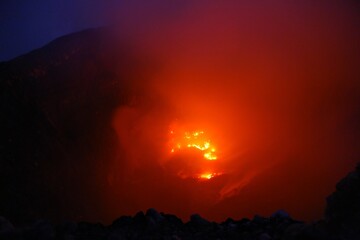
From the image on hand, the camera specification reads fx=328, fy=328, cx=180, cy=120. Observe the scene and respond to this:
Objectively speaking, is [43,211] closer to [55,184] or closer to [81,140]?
[55,184]

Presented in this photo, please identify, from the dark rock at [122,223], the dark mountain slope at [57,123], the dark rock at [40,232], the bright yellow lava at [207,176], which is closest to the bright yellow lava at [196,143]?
the bright yellow lava at [207,176]

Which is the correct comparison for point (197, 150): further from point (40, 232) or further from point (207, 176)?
point (40, 232)

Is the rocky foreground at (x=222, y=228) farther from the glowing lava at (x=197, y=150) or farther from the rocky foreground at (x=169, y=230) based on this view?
the glowing lava at (x=197, y=150)

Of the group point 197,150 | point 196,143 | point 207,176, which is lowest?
point 207,176

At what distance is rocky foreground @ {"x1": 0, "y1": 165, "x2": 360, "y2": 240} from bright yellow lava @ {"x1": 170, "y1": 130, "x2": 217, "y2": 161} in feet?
63.7

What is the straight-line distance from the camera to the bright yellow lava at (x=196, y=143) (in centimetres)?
2519

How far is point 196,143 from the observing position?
2591cm

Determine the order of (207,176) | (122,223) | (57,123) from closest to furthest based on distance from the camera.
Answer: (122,223) → (57,123) → (207,176)

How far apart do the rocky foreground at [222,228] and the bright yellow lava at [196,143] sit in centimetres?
1940

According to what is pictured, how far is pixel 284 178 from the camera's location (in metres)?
20.7

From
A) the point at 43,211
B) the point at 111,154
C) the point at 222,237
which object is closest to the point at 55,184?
the point at 43,211

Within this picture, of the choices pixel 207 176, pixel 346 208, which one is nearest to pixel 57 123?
pixel 207 176

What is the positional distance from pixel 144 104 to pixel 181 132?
369 cm

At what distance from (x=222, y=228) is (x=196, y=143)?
67.7ft
